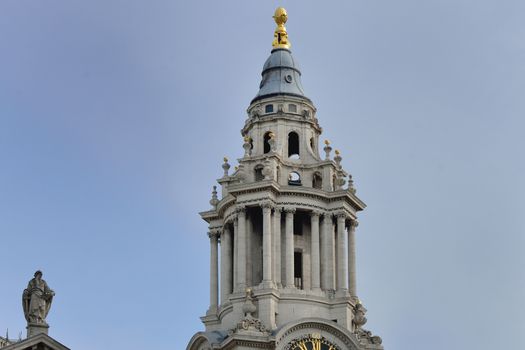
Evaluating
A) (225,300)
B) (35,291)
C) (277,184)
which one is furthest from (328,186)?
(35,291)

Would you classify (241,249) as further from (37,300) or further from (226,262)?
(37,300)

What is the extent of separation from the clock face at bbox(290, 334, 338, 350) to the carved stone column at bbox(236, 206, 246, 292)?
16.6 feet

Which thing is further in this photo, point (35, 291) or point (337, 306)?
point (337, 306)

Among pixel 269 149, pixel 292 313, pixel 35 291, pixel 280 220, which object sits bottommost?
pixel 35 291

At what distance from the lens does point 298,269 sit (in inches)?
3366

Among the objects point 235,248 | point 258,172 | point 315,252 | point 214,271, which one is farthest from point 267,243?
point 214,271

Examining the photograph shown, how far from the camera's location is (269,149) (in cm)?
8862

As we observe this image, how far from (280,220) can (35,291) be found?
27206 millimetres

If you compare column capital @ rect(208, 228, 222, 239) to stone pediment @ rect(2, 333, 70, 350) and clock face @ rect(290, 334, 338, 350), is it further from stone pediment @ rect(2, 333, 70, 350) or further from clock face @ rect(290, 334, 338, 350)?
stone pediment @ rect(2, 333, 70, 350)

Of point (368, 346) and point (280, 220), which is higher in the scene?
point (280, 220)

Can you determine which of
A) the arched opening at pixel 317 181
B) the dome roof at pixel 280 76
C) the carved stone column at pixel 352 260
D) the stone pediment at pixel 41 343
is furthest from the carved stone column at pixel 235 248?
the stone pediment at pixel 41 343

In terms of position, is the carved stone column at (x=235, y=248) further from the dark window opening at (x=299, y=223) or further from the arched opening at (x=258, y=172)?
the dark window opening at (x=299, y=223)

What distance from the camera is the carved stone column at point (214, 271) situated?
86875mm

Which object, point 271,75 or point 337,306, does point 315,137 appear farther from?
point 337,306
